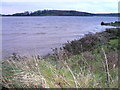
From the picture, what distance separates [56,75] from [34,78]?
416 mm

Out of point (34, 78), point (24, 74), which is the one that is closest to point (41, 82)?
point (34, 78)

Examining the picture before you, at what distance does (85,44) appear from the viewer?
587 inches

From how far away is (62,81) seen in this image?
14.0 ft

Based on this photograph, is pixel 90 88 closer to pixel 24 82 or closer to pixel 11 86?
pixel 24 82

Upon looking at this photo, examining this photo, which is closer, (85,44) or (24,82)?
(24,82)

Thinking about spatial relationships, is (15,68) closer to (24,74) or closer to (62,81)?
(24,74)

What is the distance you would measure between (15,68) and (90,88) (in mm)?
1869

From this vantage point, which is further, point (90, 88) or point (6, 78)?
point (6, 78)

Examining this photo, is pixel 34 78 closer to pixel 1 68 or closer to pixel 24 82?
pixel 24 82

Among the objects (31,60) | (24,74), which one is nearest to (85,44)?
(31,60)

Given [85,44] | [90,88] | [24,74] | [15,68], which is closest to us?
[90,88]

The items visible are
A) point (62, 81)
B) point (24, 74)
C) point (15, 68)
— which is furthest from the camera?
point (15, 68)

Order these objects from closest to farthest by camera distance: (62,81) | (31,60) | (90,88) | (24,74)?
(90,88) < (62,81) < (24,74) < (31,60)

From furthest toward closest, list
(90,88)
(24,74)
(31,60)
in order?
(31,60) → (24,74) → (90,88)
